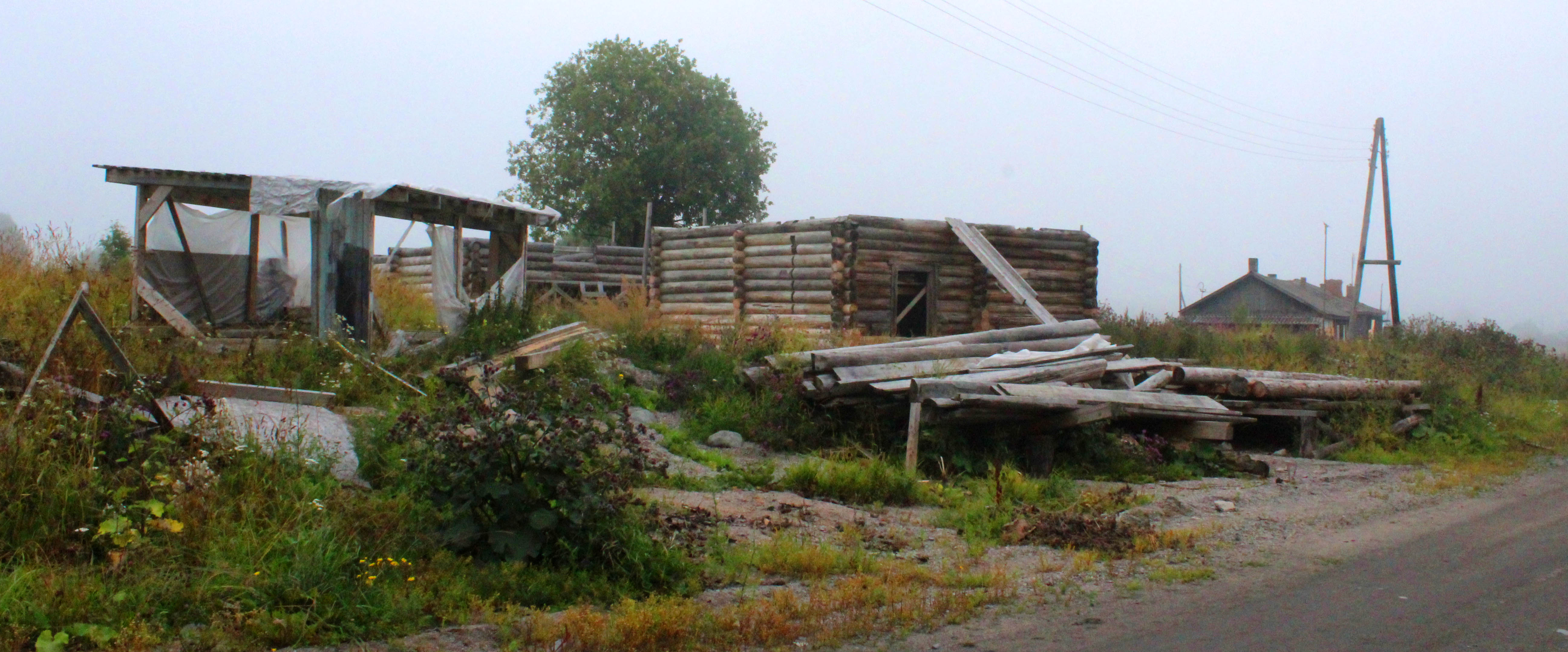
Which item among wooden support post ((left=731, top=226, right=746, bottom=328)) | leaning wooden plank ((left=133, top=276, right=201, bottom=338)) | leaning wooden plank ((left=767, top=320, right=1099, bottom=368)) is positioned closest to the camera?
leaning wooden plank ((left=133, top=276, right=201, bottom=338))

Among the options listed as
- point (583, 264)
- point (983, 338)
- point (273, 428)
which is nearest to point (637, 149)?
point (583, 264)

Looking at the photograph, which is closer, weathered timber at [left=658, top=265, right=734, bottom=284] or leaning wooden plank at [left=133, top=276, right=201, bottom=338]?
leaning wooden plank at [left=133, top=276, right=201, bottom=338]

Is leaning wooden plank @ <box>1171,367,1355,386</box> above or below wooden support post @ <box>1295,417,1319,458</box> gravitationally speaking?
above

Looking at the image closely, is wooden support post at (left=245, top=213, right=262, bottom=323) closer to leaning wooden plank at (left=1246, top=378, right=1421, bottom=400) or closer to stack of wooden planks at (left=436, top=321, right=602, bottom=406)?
stack of wooden planks at (left=436, top=321, right=602, bottom=406)

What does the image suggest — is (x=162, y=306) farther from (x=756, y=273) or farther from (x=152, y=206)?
(x=756, y=273)

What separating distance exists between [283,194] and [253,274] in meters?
3.01

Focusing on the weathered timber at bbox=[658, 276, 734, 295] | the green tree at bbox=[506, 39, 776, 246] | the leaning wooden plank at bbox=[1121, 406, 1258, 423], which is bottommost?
the leaning wooden plank at bbox=[1121, 406, 1258, 423]

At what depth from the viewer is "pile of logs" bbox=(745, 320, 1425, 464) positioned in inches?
411

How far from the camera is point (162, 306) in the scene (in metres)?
11.6

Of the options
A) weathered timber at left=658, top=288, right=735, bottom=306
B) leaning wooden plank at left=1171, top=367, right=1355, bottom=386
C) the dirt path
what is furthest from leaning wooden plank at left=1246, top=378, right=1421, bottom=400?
weathered timber at left=658, top=288, right=735, bottom=306

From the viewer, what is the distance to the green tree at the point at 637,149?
4069 centimetres

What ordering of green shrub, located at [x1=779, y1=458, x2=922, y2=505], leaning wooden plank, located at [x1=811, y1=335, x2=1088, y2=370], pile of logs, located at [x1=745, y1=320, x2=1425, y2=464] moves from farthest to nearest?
Result: leaning wooden plank, located at [x1=811, y1=335, x2=1088, y2=370] < pile of logs, located at [x1=745, y1=320, x2=1425, y2=464] < green shrub, located at [x1=779, y1=458, x2=922, y2=505]

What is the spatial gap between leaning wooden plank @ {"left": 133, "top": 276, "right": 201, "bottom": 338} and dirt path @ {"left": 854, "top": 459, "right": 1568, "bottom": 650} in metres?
9.50

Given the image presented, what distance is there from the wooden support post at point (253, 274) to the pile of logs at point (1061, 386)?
23.8 ft
